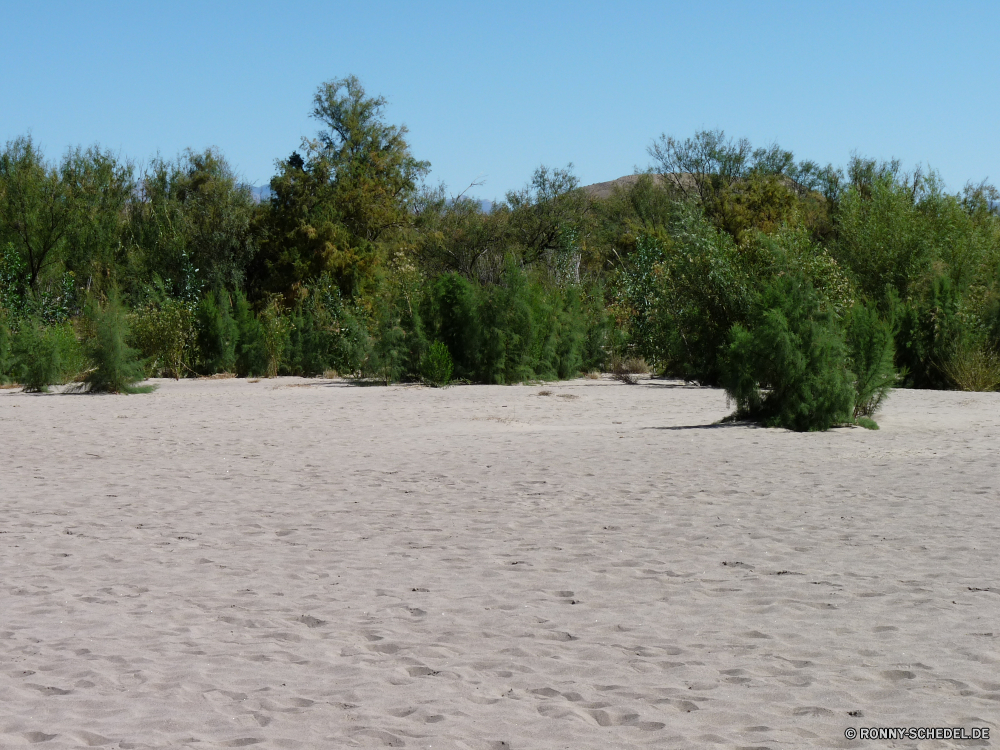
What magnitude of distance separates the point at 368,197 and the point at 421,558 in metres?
34.2

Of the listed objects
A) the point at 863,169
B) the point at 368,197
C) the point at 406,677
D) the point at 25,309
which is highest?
the point at 863,169

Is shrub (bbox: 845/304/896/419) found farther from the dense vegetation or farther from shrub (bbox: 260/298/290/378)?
shrub (bbox: 260/298/290/378)

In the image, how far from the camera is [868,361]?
1396cm

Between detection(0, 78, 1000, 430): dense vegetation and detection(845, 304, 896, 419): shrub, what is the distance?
0.03 metres

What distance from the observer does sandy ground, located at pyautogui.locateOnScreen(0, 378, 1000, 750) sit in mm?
3939

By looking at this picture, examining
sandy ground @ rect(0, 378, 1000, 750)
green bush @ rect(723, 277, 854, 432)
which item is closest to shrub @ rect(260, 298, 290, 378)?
sandy ground @ rect(0, 378, 1000, 750)

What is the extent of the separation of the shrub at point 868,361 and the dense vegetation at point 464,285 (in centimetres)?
3

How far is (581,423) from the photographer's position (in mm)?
15117

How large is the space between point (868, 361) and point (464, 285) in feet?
31.7

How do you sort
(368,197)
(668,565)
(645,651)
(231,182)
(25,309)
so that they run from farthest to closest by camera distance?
1. (231,182)
2. (368,197)
3. (25,309)
4. (668,565)
5. (645,651)

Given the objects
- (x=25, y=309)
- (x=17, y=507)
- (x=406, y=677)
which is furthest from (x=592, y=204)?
(x=406, y=677)

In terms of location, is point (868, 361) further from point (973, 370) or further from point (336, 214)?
point (336, 214)

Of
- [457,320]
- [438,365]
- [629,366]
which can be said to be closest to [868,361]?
[438,365]

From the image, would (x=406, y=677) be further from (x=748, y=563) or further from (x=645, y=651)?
(x=748, y=563)
